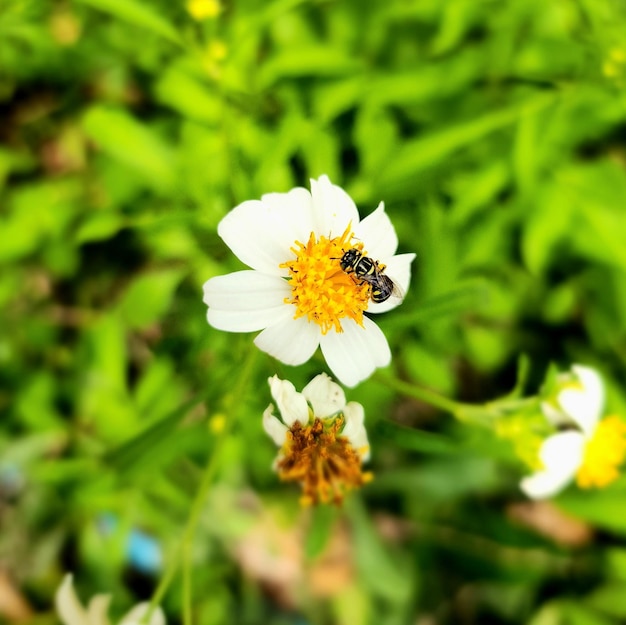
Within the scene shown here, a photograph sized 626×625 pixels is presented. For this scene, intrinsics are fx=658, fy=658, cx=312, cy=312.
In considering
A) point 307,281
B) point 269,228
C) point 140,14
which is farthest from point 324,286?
point 140,14

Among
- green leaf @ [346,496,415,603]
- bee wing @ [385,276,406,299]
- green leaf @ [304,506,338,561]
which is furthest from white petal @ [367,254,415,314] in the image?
green leaf @ [346,496,415,603]

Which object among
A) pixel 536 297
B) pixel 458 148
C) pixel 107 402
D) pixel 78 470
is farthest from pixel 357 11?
pixel 78 470

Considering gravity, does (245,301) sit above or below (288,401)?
above

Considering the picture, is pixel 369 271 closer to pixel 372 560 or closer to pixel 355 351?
pixel 355 351

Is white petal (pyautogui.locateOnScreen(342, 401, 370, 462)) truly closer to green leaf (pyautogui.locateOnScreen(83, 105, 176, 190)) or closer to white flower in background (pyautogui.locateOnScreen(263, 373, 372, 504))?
white flower in background (pyautogui.locateOnScreen(263, 373, 372, 504))

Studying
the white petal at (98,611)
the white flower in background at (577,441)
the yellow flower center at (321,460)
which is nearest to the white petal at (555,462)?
the white flower in background at (577,441)

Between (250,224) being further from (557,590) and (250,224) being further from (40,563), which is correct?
(557,590)

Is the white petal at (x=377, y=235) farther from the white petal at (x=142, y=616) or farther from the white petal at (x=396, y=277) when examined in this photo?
the white petal at (x=142, y=616)
